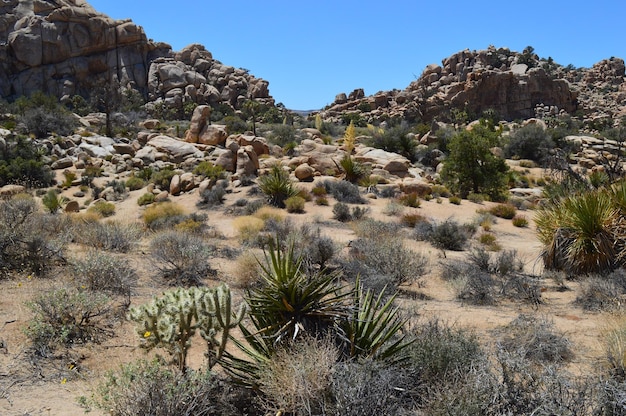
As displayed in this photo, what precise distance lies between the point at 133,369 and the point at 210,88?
61885mm

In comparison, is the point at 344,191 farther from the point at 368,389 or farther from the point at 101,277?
the point at 368,389

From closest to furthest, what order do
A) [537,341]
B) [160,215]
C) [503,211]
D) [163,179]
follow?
[537,341]
[160,215]
[503,211]
[163,179]

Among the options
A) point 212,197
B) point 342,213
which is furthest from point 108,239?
point 212,197

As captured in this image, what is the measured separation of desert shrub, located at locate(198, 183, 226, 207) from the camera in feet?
66.0

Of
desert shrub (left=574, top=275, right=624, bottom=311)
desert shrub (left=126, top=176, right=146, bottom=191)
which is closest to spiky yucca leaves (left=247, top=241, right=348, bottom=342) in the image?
desert shrub (left=574, top=275, right=624, bottom=311)

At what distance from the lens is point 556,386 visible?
12.1 feet

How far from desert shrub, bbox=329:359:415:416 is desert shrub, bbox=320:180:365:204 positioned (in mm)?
16108

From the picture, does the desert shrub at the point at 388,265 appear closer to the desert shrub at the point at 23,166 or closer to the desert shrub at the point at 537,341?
the desert shrub at the point at 537,341

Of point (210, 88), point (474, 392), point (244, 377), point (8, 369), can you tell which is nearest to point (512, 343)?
point (474, 392)

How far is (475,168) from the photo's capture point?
77.9 ft

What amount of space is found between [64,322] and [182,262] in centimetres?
360

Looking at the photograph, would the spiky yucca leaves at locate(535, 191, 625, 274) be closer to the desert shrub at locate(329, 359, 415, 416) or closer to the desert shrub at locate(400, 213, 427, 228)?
the desert shrub at locate(329, 359, 415, 416)

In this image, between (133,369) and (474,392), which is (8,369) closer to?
(133,369)

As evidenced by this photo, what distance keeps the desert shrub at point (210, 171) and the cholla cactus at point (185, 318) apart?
1810 centimetres
